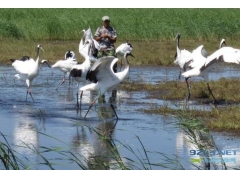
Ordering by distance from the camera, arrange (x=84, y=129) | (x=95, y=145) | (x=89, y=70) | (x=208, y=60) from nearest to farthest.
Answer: (x=95, y=145) → (x=84, y=129) → (x=89, y=70) → (x=208, y=60)

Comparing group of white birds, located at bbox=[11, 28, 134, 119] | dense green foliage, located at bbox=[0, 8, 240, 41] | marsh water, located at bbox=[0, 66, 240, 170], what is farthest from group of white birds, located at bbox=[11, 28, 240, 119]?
dense green foliage, located at bbox=[0, 8, 240, 41]

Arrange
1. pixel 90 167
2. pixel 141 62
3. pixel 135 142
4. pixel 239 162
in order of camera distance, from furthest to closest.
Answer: pixel 141 62 < pixel 135 142 < pixel 239 162 < pixel 90 167

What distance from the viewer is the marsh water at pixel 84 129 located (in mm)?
8844

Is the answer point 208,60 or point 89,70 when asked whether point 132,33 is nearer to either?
point 208,60

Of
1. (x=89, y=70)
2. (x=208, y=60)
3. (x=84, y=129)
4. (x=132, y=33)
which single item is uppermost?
(x=132, y=33)

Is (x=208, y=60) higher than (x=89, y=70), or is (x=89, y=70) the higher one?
(x=208, y=60)

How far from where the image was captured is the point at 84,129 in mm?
11172

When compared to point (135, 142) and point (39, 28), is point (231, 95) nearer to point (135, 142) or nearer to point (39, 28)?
point (135, 142)

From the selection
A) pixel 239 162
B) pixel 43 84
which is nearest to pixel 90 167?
pixel 239 162

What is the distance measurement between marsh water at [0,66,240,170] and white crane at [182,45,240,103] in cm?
80

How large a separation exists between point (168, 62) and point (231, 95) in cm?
675

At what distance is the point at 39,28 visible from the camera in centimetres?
2719

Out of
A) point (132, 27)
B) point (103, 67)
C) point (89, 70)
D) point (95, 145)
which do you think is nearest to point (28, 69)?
point (89, 70)

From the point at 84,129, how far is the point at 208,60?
3279mm
